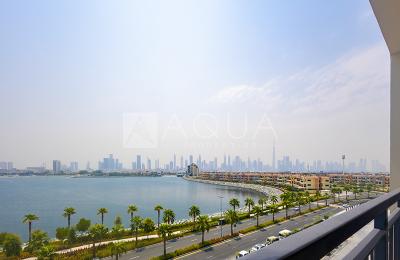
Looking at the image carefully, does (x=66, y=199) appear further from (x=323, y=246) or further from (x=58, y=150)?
(x=323, y=246)

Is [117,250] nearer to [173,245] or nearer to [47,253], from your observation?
[173,245]

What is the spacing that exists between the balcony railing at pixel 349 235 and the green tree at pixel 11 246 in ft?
74.5

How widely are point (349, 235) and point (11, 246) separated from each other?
23.0 metres

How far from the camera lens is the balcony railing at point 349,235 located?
36cm

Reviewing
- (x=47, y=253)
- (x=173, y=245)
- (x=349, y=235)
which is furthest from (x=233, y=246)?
(x=349, y=235)

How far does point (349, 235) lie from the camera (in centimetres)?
57

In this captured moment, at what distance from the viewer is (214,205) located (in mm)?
45688

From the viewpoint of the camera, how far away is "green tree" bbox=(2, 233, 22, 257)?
18.8m

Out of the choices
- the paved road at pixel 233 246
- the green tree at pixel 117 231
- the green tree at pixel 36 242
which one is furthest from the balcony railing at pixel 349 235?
the green tree at pixel 117 231

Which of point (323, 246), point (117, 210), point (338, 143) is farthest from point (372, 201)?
point (338, 143)

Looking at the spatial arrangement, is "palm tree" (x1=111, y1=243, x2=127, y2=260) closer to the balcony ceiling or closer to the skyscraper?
the balcony ceiling

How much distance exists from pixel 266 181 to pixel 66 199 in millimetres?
41121

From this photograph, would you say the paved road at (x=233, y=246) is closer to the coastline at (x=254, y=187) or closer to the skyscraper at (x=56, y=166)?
the coastline at (x=254, y=187)

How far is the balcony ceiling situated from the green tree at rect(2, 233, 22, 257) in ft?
74.1
